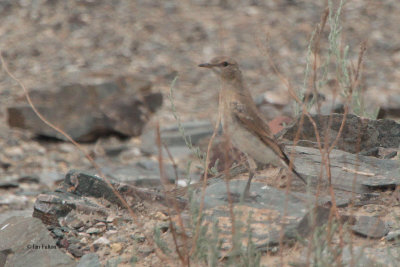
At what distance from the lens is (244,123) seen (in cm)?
507

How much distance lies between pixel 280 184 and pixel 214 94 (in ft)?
23.5

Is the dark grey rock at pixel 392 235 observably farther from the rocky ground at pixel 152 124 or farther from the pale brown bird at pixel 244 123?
the pale brown bird at pixel 244 123

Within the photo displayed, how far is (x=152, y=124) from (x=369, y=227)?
4.81 feet

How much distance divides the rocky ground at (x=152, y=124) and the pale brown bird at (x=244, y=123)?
23cm

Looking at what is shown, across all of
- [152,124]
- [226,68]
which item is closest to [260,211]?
[152,124]

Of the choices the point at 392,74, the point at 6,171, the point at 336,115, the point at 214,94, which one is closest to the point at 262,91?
the point at 214,94

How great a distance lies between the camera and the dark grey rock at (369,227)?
4.16 m

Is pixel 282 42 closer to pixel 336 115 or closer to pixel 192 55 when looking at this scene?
pixel 192 55

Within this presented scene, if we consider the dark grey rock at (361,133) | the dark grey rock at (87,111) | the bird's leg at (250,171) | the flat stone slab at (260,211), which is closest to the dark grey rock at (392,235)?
the flat stone slab at (260,211)

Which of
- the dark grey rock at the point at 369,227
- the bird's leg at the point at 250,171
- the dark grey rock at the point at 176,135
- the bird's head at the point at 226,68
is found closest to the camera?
the dark grey rock at the point at 369,227

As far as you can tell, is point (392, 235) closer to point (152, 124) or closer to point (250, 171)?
point (250, 171)

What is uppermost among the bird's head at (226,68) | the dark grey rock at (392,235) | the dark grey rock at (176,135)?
the bird's head at (226,68)

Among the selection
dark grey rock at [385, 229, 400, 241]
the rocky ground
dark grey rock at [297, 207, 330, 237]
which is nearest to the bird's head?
the rocky ground

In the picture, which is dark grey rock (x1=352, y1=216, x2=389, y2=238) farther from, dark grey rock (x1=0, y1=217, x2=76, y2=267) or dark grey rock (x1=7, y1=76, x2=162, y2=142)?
dark grey rock (x1=7, y1=76, x2=162, y2=142)
